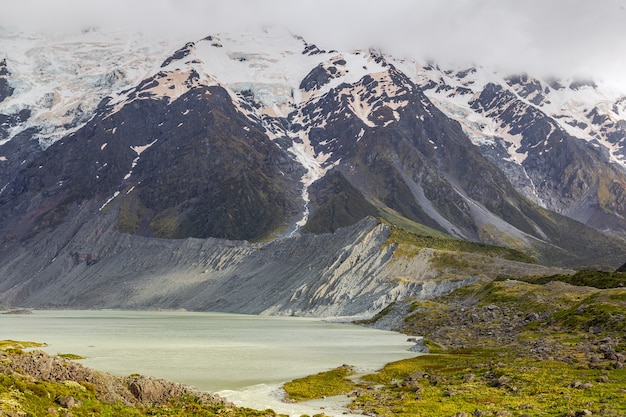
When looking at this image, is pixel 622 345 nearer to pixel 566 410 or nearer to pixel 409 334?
pixel 566 410

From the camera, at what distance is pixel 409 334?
410 ft

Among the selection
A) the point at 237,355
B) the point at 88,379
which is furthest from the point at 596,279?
the point at 88,379

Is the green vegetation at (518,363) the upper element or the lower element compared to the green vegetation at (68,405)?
lower

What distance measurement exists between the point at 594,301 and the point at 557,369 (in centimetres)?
4604

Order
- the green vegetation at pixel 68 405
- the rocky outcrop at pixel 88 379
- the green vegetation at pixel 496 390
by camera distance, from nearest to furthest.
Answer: the green vegetation at pixel 68 405 → the rocky outcrop at pixel 88 379 → the green vegetation at pixel 496 390

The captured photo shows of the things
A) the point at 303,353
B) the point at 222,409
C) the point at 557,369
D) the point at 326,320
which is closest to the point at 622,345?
the point at 557,369

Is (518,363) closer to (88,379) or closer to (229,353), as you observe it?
(229,353)

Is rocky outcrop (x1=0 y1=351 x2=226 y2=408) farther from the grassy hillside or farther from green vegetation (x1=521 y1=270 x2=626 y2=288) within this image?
green vegetation (x1=521 y1=270 x2=626 y2=288)

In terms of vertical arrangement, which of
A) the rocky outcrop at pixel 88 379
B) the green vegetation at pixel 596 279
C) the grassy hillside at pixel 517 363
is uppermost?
the rocky outcrop at pixel 88 379

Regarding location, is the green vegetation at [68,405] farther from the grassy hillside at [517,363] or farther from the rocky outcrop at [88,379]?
the grassy hillside at [517,363]

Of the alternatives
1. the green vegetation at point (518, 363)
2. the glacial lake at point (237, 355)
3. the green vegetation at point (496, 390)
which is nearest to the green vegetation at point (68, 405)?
the glacial lake at point (237, 355)

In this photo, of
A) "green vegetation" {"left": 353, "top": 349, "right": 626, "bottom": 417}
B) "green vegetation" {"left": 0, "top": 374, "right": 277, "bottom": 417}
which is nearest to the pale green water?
"green vegetation" {"left": 353, "top": 349, "right": 626, "bottom": 417}

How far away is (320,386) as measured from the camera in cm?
5741

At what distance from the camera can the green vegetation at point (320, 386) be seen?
2098 inches
